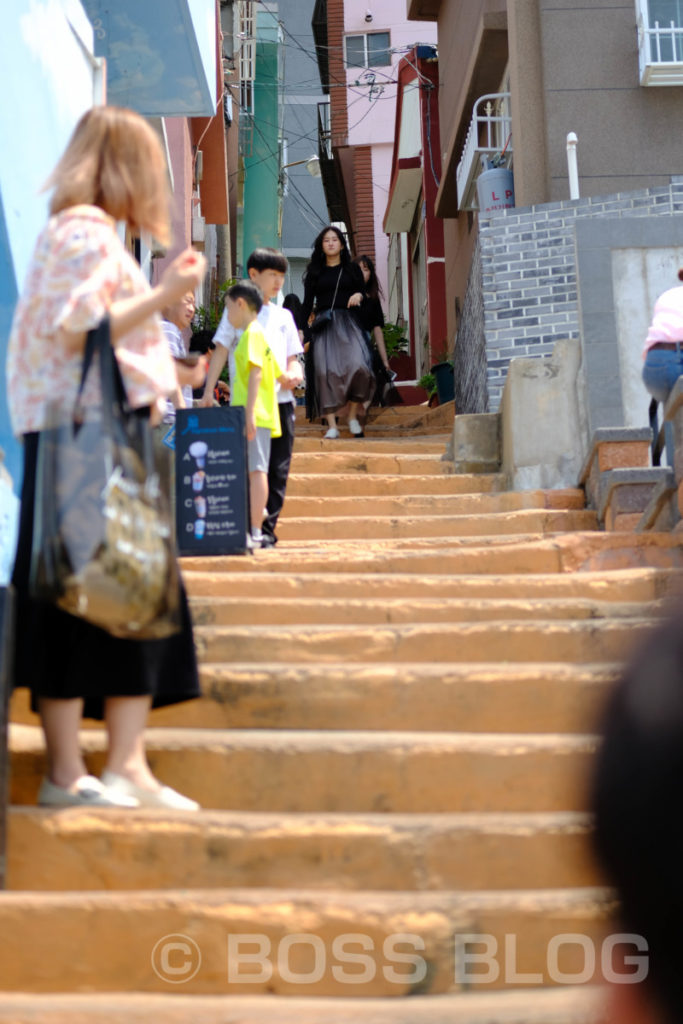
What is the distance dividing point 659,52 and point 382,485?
5.08 m

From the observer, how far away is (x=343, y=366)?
33.8 ft

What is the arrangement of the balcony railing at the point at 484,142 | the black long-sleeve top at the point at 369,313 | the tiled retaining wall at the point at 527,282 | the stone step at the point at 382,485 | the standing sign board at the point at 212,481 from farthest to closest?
the balcony railing at the point at 484,142 < the black long-sleeve top at the point at 369,313 < the tiled retaining wall at the point at 527,282 < the stone step at the point at 382,485 < the standing sign board at the point at 212,481

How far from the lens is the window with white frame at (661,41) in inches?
415

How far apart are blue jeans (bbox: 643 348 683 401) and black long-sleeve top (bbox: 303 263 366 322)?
15.4 ft

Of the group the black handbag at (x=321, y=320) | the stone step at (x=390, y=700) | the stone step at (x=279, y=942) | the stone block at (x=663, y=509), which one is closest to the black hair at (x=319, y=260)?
the black handbag at (x=321, y=320)

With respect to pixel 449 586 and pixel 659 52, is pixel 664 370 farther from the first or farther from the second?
pixel 659 52

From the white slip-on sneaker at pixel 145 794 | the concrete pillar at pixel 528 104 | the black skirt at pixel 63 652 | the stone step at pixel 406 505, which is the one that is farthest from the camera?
the concrete pillar at pixel 528 104

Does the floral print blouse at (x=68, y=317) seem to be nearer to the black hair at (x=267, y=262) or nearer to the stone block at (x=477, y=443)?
the black hair at (x=267, y=262)

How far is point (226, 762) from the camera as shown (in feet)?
11.3

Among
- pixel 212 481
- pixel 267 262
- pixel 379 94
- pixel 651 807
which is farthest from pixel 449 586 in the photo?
pixel 379 94

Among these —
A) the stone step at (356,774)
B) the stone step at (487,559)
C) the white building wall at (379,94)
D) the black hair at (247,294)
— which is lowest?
the stone step at (356,774)

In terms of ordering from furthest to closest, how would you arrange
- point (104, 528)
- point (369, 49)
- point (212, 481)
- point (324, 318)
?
1. point (369, 49)
2. point (324, 318)
3. point (212, 481)
4. point (104, 528)

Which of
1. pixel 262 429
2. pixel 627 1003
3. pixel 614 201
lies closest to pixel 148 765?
pixel 627 1003

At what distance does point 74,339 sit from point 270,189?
2608cm
